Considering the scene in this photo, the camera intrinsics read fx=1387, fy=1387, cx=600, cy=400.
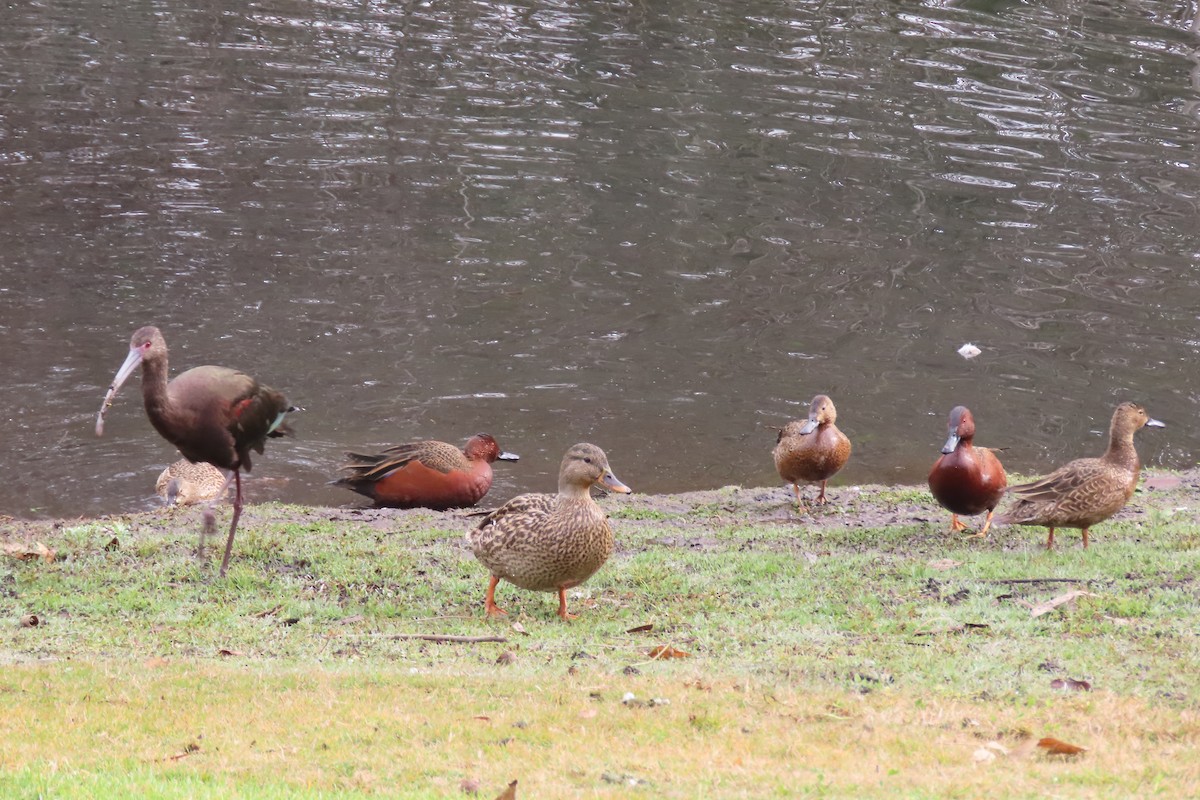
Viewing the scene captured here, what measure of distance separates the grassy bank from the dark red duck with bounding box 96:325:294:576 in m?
0.76

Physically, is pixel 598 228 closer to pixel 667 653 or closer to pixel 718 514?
pixel 718 514

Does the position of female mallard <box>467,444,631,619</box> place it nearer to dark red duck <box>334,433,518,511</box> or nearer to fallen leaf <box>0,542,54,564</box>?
fallen leaf <box>0,542,54,564</box>

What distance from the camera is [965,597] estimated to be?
8.30 metres

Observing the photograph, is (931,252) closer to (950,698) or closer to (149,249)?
(149,249)

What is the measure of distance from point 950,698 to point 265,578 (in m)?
4.61

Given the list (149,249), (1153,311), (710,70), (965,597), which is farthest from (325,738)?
(710,70)

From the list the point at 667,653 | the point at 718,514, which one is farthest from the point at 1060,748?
the point at 718,514

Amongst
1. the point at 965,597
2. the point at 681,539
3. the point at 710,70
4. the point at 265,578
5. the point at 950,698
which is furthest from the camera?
the point at 710,70

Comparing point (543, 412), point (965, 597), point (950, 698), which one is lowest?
point (543, 412)

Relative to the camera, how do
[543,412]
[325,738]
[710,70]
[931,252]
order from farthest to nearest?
[710,70] < [931,252] < [543,412] < [325,738]

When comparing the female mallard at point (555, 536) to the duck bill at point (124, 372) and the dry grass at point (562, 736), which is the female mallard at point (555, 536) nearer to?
the dry grass at point (562, 736)

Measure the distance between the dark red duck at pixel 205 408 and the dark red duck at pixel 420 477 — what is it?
247cm

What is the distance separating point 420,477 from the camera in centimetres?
1205

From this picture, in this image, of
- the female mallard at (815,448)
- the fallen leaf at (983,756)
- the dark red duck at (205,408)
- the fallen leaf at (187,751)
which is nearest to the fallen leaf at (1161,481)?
the female mallard at (815,448)
